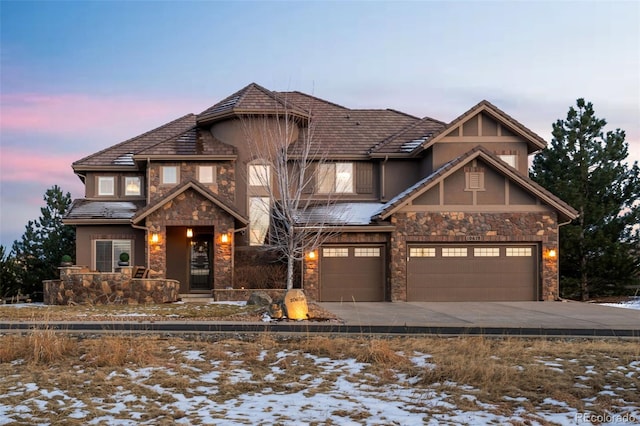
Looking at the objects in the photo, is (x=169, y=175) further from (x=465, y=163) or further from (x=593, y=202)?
(x=593, y=202)

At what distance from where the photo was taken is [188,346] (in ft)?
35.7

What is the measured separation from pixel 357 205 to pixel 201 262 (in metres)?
6.66

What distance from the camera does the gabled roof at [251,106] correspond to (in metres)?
24.8

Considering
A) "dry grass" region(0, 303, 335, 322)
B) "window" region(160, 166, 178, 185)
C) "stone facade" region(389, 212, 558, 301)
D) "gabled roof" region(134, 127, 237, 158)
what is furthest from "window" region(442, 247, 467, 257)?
"window" region(160, 166, 178, 185)

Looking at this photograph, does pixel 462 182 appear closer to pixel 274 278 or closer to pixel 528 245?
pixel 528 245

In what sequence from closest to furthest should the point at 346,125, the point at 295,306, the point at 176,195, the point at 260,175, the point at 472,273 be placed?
the point at 295,306, the point at 176,195, the point at 472,273, the point at 260,175, the point at 346,125

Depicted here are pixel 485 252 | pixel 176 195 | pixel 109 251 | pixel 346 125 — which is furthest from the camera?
pixel 346 125

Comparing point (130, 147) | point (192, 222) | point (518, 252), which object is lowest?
point (518, 252)

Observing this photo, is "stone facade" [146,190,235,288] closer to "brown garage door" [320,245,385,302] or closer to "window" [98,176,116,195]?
"brown garage door" [320,245,385,302]

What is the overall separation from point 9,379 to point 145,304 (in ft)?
36.3

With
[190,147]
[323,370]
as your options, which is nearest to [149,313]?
[323,370]

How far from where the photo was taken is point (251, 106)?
2502cm

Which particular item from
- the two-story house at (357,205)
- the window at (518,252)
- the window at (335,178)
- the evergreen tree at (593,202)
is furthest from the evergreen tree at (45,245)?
the evergreen tree at (593,202)

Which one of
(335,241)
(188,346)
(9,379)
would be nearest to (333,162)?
(335,241)
